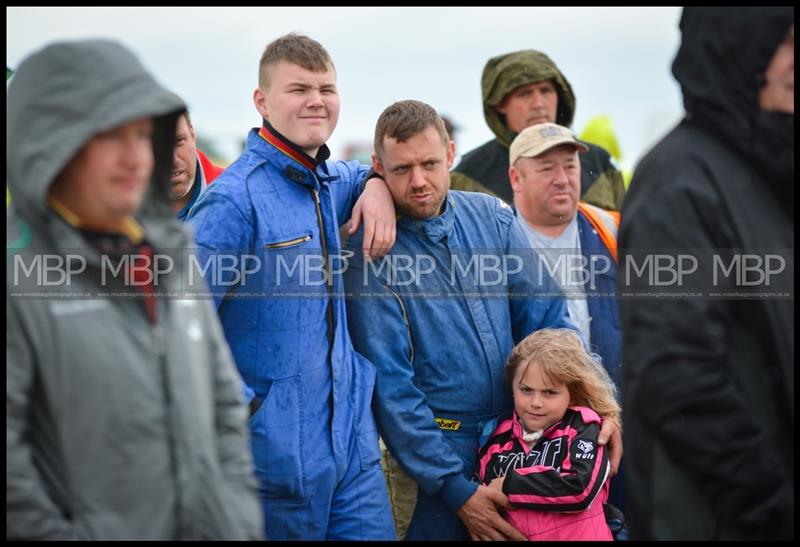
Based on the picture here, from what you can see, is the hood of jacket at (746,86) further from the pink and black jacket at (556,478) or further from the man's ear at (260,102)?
the man's ear at (260,102)

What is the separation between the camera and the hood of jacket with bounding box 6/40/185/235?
8.98 ft

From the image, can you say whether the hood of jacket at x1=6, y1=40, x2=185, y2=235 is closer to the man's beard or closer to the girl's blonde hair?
the man's beard

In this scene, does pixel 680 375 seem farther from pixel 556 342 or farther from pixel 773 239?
pixel 556 342

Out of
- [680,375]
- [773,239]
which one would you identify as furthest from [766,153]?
[680,375]

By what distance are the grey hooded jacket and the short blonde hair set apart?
182cm

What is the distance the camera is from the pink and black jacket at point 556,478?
4.53 m

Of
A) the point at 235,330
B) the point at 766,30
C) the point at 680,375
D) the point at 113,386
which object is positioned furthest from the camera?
the point at 235,330

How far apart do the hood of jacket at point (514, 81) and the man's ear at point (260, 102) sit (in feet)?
7.86

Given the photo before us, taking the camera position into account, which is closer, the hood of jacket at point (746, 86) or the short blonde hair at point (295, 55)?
the hood of jacket at point (746, 86)

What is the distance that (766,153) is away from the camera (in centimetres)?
309

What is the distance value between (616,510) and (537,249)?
149 cm

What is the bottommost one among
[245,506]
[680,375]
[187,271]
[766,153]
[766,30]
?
[245,506]

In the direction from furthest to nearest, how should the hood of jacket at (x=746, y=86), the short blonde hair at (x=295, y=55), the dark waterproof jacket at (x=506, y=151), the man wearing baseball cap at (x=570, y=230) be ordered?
the dark waterproof jacket at (x=506, y=151), the man wearing baseball cap at (x=570, y=230), the short blonde hair at (x=295, y=55), the hood of jacket at (x=746, y=86)

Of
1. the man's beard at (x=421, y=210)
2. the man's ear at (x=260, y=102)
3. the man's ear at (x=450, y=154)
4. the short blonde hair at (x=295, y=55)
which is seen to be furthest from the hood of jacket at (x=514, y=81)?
the man's ear at (x=260, y=102)
